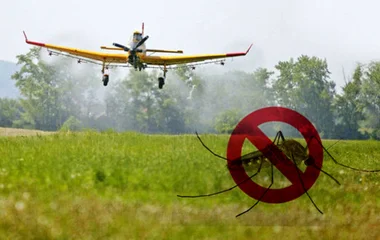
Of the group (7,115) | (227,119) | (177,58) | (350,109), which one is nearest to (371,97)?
(350,109)

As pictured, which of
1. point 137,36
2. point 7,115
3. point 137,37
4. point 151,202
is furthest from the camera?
point 7,115

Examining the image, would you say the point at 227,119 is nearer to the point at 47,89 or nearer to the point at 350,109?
the point at 350,109

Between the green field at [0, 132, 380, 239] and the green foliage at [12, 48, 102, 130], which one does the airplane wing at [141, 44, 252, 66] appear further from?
the green foliage at [12, 48, 102, 130]

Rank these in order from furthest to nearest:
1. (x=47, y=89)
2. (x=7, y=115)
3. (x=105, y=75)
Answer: (x=7, y=115), (x=47, y=89), (x=105, y=75)

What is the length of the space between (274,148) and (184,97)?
80109 millimetres

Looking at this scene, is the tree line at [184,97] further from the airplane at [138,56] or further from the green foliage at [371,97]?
the airplane at [138,56]

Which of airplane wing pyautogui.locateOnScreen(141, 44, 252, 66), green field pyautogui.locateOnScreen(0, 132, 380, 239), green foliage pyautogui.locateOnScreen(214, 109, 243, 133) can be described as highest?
airplane wing pyautogui.locateOnScreen(141, 44, 252, 66)

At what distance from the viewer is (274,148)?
8.22m

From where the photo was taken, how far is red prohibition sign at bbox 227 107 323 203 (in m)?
5.95

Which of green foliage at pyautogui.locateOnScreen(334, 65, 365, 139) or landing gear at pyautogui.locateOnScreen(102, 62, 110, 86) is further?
green foliage at pyautogui.locateOnScreen(334, 65, 365, 139)

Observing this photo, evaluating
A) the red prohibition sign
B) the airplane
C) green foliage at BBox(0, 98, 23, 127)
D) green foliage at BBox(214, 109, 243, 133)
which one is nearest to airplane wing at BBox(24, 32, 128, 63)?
the airplane

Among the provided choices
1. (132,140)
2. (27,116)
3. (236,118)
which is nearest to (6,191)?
(132,140)

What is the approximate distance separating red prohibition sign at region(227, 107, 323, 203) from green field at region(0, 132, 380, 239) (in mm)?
326

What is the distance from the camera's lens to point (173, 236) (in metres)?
6.05
